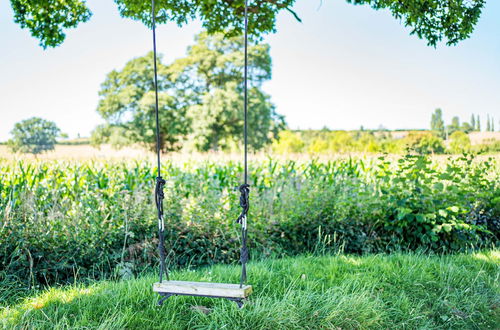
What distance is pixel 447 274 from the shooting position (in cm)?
418

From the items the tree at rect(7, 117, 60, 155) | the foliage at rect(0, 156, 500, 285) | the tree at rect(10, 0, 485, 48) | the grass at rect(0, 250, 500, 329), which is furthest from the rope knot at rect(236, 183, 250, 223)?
the tree at rect(7, 117, 60, 155)

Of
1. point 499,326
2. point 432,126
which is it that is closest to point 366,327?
point 499,326

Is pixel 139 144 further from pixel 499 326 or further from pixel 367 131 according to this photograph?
pixel 367 131

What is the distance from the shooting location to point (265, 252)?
511cm

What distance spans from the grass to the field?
0.01 metres

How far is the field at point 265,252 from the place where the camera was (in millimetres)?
3113

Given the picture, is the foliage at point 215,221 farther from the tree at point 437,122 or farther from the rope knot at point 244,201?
the tree at point 437,122

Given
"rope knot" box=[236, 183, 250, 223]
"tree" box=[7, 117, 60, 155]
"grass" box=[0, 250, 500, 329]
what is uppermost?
"tree" box=[7, 117, 60, 155]

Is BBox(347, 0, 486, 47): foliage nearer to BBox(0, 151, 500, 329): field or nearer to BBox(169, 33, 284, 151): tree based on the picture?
BBox(0, 151, 500, 329): field

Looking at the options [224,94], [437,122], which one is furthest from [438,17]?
[437,122]

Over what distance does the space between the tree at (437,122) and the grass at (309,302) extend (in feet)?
158

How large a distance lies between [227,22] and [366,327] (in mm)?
6147

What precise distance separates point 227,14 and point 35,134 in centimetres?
4686

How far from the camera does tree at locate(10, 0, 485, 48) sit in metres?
6.54
